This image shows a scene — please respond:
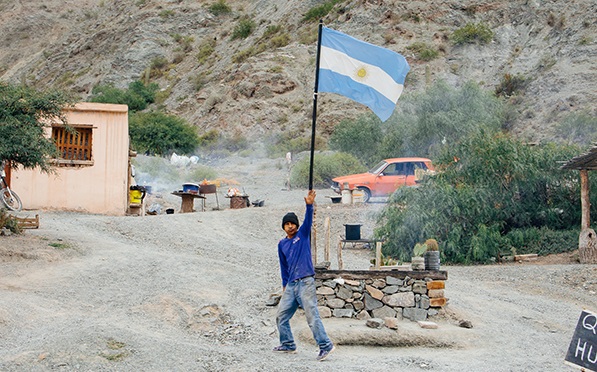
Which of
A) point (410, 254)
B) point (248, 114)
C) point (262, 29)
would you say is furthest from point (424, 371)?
point (262, 29)

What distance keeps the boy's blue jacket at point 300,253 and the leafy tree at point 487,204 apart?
9230 mm

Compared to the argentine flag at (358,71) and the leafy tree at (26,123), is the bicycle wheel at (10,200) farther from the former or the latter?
the argentine flag at (358,71)

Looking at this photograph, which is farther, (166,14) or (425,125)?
(166,14)

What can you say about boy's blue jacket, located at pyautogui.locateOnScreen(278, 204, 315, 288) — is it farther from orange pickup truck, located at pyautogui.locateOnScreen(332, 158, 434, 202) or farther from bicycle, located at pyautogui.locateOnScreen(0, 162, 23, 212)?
orange pickup truck, located at pyautogui.locateOnScreen(332, 158, 434, 202)

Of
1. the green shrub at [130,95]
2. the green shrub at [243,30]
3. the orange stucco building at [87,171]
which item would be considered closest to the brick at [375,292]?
the orange stucco building at [87,171]

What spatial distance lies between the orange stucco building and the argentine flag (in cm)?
1127

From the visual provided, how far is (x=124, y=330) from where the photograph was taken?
865cm

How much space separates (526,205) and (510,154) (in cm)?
137

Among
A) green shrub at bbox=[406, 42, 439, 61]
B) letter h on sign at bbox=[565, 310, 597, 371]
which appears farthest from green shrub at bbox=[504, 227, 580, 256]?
green shrub at bbox=[406, 42, 439, 61]

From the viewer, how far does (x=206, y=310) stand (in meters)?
10.1

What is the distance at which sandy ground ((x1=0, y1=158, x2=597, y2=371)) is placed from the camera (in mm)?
8070

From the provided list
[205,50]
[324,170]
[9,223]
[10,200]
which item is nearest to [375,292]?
[9,223]

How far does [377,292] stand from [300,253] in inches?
99.4

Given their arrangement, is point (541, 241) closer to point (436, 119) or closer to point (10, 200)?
point (10, 200)
